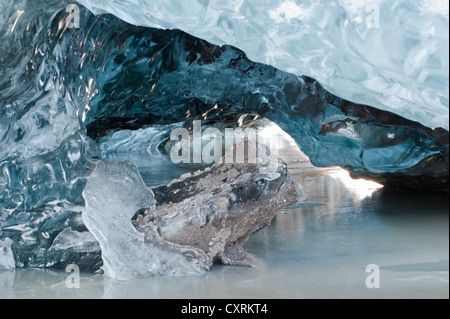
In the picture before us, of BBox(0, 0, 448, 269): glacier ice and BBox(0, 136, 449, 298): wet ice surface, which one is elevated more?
BBox(0, 0, 448, 269): glacier ice

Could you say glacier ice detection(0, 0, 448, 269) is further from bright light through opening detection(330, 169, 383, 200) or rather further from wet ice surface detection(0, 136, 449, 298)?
bright light through opening detection(330, 169, 383, 200)

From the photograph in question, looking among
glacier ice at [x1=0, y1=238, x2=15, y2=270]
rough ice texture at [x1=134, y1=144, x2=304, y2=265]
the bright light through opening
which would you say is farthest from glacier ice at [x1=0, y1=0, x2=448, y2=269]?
the bright light through opening

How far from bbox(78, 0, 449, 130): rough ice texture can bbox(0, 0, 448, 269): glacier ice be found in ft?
0.08

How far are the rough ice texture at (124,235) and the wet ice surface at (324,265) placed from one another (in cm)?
5

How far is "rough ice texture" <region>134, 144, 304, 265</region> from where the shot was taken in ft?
5.38

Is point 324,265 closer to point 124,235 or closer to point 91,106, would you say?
point 124,235

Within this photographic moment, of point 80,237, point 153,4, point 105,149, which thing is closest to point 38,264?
point 80,237

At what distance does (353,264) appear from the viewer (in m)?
1.54

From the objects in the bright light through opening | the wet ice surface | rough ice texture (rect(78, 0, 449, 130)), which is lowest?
the wet ice surface

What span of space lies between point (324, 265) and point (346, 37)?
0.64 m

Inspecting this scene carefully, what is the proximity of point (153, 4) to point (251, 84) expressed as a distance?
0.58 meters

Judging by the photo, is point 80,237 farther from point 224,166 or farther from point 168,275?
point 224,166

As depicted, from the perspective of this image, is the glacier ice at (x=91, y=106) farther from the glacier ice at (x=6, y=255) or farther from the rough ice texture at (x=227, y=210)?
the rough ice texture at (x=227, y=210)
